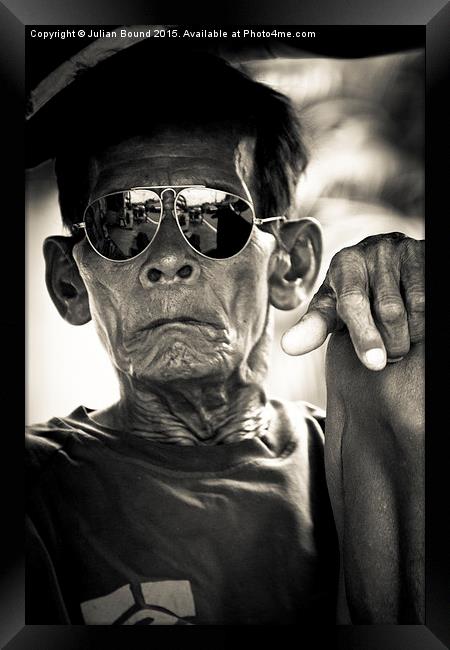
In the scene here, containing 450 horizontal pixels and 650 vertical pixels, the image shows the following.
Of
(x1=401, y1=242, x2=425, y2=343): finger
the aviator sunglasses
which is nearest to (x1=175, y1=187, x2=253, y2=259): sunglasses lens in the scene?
the aviator sunglasses

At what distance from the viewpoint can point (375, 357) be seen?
1542 mm

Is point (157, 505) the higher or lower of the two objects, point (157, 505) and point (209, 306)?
the lower

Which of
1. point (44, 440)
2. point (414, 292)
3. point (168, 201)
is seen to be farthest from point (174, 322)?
point (414, 292)

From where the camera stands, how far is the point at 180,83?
5.90ft

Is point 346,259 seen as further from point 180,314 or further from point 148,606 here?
point 148,606

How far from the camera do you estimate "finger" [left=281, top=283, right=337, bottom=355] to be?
1.59m

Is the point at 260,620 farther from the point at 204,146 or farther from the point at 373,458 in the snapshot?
the point at 204,146

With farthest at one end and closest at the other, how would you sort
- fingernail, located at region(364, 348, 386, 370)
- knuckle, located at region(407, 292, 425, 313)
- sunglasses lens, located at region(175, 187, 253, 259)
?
sunglasses lens, located at region(175, 187, 253, 259) → knuckle, located at region(407, 292, 425, 313) → fingernail, located at region(364, 348, 386, 370)

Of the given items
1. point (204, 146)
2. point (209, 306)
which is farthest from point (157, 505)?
point (204, 146)

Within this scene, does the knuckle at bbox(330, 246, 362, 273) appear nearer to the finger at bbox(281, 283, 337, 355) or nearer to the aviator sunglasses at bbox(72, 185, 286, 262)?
the finger at bbox(281, 283, 337, 355)

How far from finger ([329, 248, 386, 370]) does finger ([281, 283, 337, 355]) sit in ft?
0.09

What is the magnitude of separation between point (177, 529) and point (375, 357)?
0.56 m
